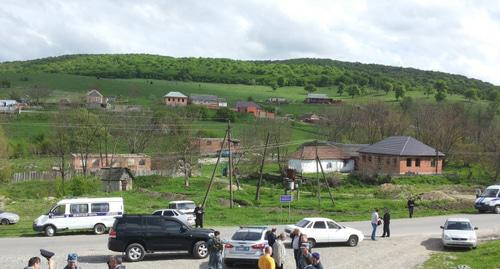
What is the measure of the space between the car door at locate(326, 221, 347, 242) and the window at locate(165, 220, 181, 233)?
726 centimetres

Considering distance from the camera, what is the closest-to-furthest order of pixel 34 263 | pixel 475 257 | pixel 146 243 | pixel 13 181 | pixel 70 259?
pixel 34 263 < pixel 70 259 < pixel 146 243 < pixel 475 257 < pixel 13 181

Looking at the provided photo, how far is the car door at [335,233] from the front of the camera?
25.7 m

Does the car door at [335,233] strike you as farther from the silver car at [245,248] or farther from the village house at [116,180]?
the village house at [116,180]

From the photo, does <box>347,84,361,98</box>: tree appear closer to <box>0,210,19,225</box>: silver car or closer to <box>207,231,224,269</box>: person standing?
<box>0,210,19,225</box>: silver car

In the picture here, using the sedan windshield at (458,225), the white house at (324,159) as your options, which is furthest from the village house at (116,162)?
the sedan windshield at (458,225)

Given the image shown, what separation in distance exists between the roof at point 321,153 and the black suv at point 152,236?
189 ft

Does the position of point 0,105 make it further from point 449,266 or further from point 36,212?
point 449,266

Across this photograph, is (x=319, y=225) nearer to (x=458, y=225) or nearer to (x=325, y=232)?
(x=325, y=232)

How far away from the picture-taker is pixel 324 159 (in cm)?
8175

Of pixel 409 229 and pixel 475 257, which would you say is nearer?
pixel 475 257

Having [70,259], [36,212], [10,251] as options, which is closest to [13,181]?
[36,212]

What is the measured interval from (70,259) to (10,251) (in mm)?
13200

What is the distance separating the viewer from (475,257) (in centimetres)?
2389

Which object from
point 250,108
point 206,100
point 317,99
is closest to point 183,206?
point 250,108
